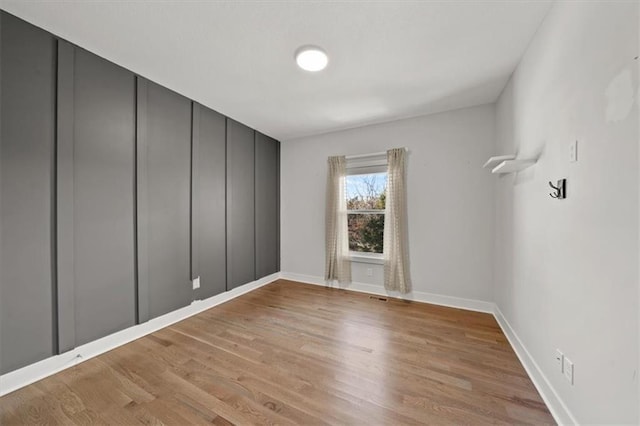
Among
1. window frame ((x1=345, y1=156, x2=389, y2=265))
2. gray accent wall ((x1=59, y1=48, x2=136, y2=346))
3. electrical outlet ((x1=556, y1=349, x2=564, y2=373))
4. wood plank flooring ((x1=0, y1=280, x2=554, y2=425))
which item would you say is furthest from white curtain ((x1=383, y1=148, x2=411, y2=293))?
gray accent wall ((x1=59, y1=48, x2=136, y2=346))

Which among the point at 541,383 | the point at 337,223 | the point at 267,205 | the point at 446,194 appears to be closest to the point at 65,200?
the point at 267,205

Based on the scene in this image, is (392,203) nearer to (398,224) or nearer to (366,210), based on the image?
(398,224)

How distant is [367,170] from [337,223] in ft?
3.15

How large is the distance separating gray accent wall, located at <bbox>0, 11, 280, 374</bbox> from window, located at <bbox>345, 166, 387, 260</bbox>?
1.99 m

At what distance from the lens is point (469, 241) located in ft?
9.61

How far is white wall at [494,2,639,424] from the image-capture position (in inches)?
36.0

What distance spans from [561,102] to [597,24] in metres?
0.40

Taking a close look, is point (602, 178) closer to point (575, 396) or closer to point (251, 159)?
point (575, 396)

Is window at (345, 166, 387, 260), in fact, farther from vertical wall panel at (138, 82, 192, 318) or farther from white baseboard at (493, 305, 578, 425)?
vertical wall panel at (138, 82, 192, 318)

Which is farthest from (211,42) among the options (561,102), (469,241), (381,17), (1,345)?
(469,241)

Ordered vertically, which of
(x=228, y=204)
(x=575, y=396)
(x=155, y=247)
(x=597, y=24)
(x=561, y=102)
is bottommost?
(x=575, y=396)

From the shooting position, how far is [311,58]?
76.4 inches

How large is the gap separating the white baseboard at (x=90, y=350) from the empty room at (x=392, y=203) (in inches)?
0.5

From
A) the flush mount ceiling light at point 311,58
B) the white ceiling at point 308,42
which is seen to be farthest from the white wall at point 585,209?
the flush mount ceiling light at point 311,58
